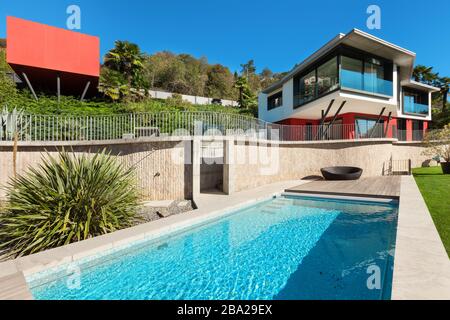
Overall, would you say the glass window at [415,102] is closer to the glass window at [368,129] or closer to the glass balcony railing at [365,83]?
the glass window at [368,129]

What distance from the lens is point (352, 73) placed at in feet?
46.3

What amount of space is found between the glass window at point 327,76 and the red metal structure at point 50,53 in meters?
15.8

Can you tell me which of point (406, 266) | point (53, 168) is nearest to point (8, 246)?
point (53, 168)

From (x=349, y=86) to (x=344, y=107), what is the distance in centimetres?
284

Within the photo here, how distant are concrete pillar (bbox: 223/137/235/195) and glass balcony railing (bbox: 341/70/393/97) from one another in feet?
28.5

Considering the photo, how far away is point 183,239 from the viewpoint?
548cm

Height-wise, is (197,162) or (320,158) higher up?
(320,158)

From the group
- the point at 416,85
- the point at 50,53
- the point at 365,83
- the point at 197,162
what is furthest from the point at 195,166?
the point at 416,85

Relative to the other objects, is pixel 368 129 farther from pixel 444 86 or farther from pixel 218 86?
pixel 218 86

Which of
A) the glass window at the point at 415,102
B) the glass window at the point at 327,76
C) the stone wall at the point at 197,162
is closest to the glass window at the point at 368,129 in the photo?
the stone wall at the point at 197,162
